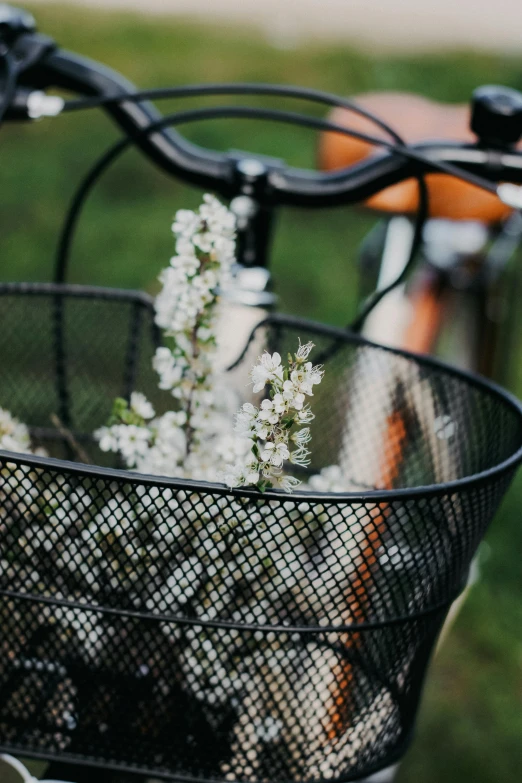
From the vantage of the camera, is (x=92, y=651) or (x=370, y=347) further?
(x=370, y=347)

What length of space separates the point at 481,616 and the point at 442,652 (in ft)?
0.43

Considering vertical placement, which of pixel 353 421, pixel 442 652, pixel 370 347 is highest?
pixel 370 347

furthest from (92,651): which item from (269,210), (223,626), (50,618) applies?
(269,210)

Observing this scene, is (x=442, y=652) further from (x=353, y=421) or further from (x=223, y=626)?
(x=223, y=626)

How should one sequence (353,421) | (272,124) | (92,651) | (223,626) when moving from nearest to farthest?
(223,626) → (92,651) → (353,421) → (272,124)

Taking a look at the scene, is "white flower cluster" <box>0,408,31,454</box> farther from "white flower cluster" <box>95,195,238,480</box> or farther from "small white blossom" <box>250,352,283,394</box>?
"small white blossom" <box>250,352,283,394</box>

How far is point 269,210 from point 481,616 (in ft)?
3.88

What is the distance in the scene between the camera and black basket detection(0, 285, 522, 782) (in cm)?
58

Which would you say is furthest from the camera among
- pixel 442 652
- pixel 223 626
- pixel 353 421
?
pixel 442 652

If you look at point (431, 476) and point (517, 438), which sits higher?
point (517, 438)

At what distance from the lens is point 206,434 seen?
30.6 inches

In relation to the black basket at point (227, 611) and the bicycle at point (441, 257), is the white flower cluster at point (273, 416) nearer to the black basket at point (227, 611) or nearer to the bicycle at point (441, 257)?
the black basket at point (227, 611)

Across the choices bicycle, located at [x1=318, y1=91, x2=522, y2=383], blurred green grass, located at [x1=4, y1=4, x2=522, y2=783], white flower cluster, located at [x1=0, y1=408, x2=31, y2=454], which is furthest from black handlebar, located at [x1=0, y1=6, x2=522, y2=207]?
blurred green grass, located at [x1=4, y1=4, x2=522, y2=783]

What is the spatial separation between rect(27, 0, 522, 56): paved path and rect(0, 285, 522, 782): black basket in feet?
16.8
